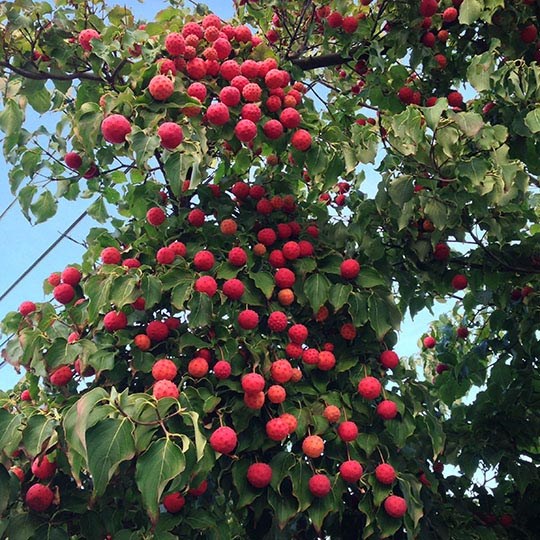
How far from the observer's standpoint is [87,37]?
9.61 feet

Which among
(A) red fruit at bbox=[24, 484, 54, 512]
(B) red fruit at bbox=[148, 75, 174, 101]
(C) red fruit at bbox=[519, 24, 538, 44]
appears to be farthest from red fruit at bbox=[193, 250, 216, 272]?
(C) red fruit at bbox=[519, 24, 538, 44]

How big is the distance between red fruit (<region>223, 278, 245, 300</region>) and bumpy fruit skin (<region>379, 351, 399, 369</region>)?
0.71 meters

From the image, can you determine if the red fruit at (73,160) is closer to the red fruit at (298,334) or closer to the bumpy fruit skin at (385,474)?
the red fruit at (298,334)

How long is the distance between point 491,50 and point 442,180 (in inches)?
30.3

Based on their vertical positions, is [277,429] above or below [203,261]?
below

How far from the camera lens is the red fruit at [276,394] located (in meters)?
2.54

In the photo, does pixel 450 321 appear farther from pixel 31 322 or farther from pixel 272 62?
pixel 31 322

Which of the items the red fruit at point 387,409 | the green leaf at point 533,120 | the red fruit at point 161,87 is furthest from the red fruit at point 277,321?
the green leaf at point 533,120

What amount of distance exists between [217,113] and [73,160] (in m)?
0.88

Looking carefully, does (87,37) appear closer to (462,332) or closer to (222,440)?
(222,440)

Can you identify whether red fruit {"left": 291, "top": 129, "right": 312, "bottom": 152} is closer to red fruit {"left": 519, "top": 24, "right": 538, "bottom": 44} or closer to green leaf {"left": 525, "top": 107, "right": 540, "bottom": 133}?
green leaf {"left": 525, "top": 107, "right": 540, "bottom": 133}

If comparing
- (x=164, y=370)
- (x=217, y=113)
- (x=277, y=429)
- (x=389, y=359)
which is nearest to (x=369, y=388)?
(x=389, y=359)

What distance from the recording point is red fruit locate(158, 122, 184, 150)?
2449 millimetres

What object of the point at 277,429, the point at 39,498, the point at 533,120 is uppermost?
the point at 533,120
